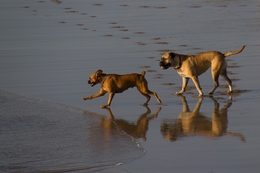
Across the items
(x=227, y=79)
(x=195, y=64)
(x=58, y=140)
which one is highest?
(x=195, y=64)

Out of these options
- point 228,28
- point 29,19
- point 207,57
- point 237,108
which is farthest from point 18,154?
point 29,19

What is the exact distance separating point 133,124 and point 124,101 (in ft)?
6.44

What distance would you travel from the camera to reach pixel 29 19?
90.3ft

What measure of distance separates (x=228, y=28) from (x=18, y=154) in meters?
13.6

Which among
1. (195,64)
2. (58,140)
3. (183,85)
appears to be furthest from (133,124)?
(195,64)

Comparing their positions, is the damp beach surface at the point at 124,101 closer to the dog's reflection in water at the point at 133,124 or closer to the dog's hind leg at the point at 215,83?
the dog's reflection in water at the point at 133,124

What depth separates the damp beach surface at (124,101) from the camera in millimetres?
9695

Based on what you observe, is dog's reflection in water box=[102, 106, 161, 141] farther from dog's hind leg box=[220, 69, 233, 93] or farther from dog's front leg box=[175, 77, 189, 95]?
dog's hind leg box=[220, 69, 233, 93]

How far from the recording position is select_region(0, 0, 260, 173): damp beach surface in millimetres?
9695

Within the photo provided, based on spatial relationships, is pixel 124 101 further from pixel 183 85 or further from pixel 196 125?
pixel 196 125

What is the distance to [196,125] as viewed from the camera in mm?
11453

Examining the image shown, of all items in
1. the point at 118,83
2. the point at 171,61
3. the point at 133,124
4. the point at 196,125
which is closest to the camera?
the point at 196,125

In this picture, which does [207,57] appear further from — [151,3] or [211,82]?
[151,3]

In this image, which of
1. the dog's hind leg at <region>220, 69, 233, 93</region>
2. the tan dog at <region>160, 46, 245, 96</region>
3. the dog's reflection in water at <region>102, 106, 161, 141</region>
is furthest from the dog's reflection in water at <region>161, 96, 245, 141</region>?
the tan dog at <region>160, 46, 245, 96</region>
